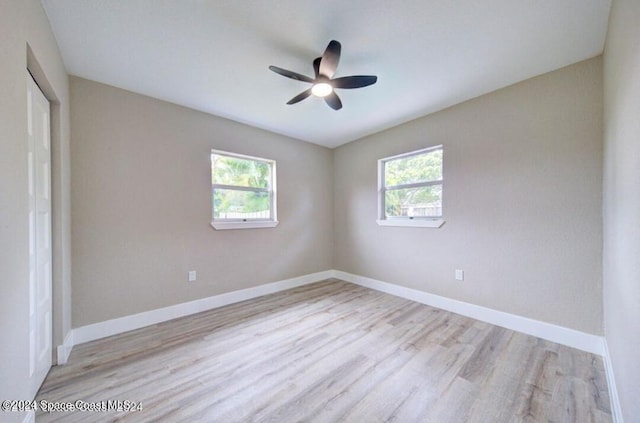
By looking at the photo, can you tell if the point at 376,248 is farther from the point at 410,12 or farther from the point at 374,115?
the point at 410,12

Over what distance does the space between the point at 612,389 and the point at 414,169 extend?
8.57ft

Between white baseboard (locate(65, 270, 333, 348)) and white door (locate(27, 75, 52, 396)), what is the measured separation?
0.45m

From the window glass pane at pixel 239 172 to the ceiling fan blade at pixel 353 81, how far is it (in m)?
1.92

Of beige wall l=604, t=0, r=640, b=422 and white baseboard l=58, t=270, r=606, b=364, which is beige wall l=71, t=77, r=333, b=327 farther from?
beige wall l=604, t=0, r=640, b=422

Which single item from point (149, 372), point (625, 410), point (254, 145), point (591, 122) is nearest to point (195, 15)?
A: point (254, 145)

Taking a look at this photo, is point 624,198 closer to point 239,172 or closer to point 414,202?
point 414,202

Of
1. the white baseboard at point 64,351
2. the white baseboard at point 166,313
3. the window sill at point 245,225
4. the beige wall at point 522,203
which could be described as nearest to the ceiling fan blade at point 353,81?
the beige wall at point 522,203

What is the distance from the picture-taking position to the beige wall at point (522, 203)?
2051mm

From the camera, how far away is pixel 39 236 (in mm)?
1653

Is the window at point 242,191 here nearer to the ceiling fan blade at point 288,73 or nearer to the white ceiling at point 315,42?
the white ceiling at point 315,42

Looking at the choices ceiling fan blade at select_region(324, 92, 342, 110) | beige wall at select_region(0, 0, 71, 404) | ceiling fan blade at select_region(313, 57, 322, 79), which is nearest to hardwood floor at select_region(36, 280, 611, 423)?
beige wall at select_region(0, 0, 71, 404)

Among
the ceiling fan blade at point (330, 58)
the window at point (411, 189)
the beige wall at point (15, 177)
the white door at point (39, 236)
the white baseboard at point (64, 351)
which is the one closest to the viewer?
the beige wall at point (15, 177)

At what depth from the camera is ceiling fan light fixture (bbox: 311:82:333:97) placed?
6.63 ft

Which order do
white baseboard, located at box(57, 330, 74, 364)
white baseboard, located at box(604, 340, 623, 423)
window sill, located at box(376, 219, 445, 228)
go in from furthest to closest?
window sill, located at box(376, 219, 445, 228) < white baseboard, located at box(57, 330, 74, 364) < white baseboard, located at box(604, 340, 623, 423)
